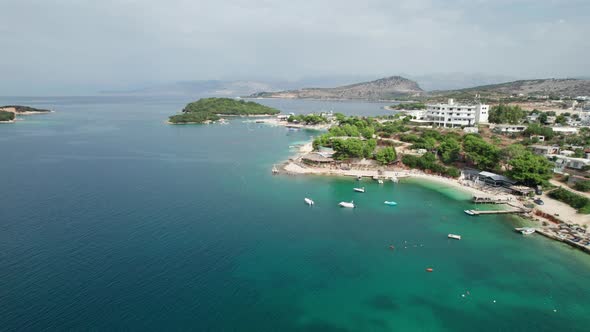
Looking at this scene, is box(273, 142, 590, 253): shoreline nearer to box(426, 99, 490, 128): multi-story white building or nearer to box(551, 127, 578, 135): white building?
box(551, 127, 578, 135): white building

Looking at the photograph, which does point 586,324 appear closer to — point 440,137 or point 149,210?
point 149,210

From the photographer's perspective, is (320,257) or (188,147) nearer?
(320,257)

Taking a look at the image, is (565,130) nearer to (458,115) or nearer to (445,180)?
(458,115)

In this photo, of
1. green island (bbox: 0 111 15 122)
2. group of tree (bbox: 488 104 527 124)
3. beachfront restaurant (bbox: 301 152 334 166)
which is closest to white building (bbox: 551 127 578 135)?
group of tree (bbox: 488 104 527 124)

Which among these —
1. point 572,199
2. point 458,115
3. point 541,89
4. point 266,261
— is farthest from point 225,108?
point 541,89

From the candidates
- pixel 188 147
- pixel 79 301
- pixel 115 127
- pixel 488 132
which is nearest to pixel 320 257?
pixel 79 301

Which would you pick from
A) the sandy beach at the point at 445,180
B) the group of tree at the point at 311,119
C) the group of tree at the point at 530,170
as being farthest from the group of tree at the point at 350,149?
the group of tree at the point at 311,119

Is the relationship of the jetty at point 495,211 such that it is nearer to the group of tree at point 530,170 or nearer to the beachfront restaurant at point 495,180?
the group of tree at point 530,170
